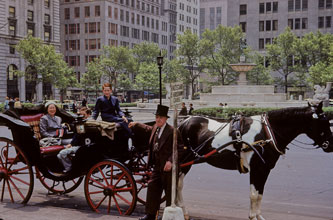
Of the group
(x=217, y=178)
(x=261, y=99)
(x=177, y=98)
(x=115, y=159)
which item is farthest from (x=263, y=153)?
(x=261, y=99)

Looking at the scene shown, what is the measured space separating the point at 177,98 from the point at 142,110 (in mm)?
48455

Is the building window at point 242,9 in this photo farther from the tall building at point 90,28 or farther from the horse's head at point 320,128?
the horse's head at point 320,128

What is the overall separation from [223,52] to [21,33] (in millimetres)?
32954

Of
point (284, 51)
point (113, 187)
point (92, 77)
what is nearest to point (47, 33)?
point (92, 77)

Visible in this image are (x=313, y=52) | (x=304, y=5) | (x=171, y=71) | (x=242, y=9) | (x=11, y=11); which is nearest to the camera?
(x=313, y=52)

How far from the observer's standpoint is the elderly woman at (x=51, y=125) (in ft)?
31.0

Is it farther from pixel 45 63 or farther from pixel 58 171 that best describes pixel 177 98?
pixel 45 63

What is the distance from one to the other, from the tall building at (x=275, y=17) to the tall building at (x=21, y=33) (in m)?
36.5

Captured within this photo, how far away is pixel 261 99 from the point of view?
1964 inches

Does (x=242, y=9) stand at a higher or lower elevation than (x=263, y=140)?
higher

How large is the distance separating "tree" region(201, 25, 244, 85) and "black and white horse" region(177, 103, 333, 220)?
6445 cm

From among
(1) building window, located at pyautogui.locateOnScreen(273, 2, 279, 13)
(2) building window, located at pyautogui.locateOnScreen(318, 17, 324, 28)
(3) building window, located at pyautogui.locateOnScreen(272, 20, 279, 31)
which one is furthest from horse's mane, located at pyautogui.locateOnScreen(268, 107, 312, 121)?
(1) building window, located at pyautogui.locateOnScreen(273, 2, 279, 13)

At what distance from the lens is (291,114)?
24.5 feet

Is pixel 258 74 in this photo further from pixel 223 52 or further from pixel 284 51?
pixel 223 52
